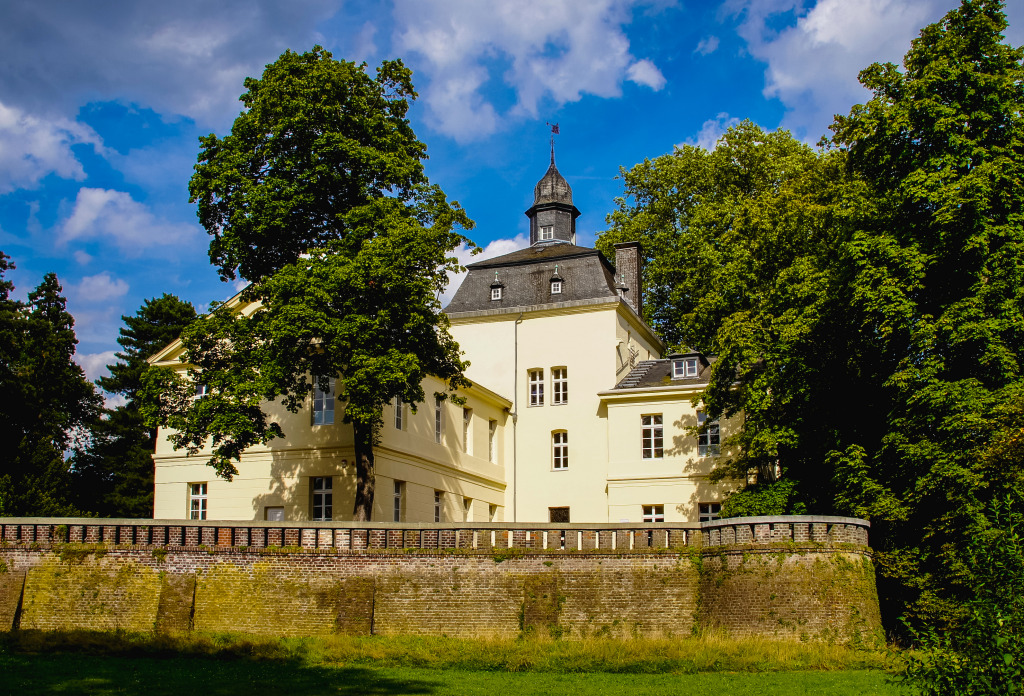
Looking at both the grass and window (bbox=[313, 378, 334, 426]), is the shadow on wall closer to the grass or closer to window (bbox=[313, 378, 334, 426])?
window (bbox=[313, 378, 334, 426])

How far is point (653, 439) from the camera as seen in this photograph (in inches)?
1293

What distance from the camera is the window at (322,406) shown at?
2747 centimetres

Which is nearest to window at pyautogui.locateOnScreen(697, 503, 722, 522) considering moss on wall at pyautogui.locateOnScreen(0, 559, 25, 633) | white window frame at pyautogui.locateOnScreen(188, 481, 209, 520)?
white window frame at pyautogui.locateOnScreen(188, 481, 209, 520)

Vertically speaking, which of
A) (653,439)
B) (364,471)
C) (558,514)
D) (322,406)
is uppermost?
(322,406)

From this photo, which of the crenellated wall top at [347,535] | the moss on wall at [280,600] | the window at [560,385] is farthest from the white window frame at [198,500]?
the window at [560,385]

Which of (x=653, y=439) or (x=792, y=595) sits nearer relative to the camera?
(x=792, y=595)

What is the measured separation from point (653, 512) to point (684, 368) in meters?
4.95

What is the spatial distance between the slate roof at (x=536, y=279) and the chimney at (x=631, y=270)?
479 mm

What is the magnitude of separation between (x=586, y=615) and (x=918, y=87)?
527 inches

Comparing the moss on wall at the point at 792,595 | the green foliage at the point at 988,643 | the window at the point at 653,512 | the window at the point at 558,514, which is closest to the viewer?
the green foliage at the point at 988,643

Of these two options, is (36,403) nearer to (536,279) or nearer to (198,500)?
(198,500)

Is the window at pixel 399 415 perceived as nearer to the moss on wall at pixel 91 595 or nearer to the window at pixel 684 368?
the moss on wall at pixel 91 595

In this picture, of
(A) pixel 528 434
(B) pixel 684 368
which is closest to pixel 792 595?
(B) pixel 684 368

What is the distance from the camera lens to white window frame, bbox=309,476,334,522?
89.2ft
